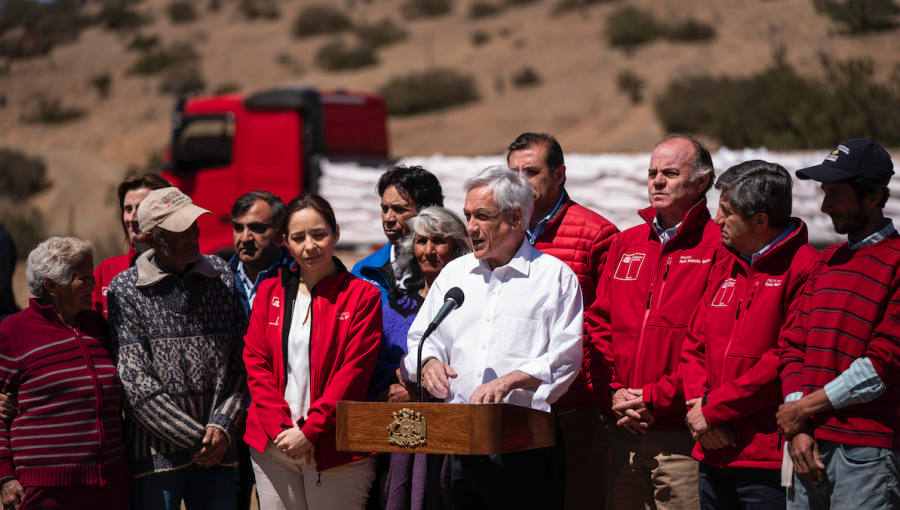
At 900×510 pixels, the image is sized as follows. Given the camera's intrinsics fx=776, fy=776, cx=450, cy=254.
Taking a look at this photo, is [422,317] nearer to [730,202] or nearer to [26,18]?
[730,202]

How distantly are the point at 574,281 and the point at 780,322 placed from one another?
0.74 meters

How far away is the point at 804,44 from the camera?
2225 cm

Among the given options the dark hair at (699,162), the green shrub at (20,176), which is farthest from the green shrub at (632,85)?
the dark hair at (699,162)

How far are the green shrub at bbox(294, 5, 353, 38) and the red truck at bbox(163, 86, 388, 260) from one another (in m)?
30.0

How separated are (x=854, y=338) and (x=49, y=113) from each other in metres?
33.8

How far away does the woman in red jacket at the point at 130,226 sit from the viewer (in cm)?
388

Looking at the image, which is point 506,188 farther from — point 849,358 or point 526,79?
point 526,79

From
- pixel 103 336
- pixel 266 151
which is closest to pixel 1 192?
pixel 266 151

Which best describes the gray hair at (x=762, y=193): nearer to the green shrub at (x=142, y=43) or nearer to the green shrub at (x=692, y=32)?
the green shrub at (x=692, y=32)

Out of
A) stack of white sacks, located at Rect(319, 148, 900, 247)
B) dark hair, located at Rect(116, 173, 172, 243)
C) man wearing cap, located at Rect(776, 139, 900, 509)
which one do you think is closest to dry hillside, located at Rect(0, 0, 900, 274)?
stack of white sacks, located at Rect(319, 148, 900, 247)

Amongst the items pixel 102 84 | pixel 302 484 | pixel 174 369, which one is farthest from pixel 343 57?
pixel 302 484

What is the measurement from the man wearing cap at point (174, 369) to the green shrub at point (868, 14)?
61.7 ft

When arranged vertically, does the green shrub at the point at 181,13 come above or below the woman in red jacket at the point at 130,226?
above

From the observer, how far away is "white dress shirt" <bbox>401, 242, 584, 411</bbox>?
2.68 meters
